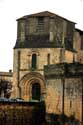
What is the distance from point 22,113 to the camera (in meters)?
55.7

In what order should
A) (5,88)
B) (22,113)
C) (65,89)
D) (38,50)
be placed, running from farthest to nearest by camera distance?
(5,88), (38,50), (22,113), (65,89)

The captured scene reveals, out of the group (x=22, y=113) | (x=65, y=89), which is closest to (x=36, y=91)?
(x=22, y=113)

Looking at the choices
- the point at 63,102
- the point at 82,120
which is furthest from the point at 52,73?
the point at 82,120

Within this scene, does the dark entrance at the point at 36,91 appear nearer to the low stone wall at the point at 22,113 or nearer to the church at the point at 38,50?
the church at the point at 38,50

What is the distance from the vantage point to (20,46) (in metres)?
68.4

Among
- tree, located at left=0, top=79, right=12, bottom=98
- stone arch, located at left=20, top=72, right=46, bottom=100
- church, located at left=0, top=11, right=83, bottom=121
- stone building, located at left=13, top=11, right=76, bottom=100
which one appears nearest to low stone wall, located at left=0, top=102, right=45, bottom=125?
church, located at left=0, top=11, right=83, bottom=121

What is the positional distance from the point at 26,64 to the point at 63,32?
5815 millimetres

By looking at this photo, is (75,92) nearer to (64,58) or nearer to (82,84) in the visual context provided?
(82,84)

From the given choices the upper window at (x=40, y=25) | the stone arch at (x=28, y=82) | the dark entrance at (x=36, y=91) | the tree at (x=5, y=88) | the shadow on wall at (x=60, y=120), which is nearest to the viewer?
the shadow on wall at (x=60, y=120)

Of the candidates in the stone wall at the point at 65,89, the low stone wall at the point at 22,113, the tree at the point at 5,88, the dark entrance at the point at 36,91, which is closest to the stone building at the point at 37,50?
the dark entrance at the point at 36,91

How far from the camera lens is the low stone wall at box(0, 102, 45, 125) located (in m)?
55.0

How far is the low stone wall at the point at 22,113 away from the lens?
2167 inches

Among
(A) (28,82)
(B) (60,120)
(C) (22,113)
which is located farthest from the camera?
(A) (28,82)

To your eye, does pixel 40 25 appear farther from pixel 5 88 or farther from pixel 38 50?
pixel 5 88
